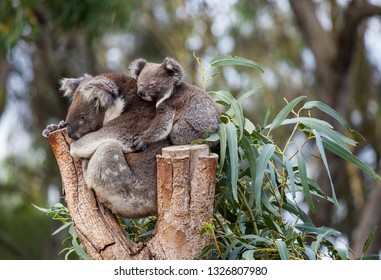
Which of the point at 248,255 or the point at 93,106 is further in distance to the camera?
the point at 93,106

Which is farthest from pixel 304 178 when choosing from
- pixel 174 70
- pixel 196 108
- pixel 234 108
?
pixel 174 70

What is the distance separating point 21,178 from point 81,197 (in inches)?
420

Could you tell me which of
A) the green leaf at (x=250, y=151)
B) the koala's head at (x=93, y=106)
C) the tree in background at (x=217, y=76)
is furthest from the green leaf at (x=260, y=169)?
the tree in background at (x=217, y=76)

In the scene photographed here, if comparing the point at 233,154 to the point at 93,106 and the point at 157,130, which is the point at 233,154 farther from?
the point at 93,106

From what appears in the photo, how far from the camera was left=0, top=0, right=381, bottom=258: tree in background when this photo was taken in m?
9.96

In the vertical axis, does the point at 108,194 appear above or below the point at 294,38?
above

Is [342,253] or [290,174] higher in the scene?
[290,174]

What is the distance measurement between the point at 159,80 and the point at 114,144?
45cm

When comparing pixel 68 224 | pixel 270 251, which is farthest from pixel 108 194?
pixel 270 251

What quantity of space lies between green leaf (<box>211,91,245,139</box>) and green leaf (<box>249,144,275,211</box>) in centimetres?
15

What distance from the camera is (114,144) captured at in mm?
3660

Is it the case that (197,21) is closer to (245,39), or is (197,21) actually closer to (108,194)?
(245,39)

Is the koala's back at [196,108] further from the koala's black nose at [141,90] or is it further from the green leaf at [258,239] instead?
the green leaf at [258,239]

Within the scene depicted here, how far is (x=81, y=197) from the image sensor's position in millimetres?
3547
